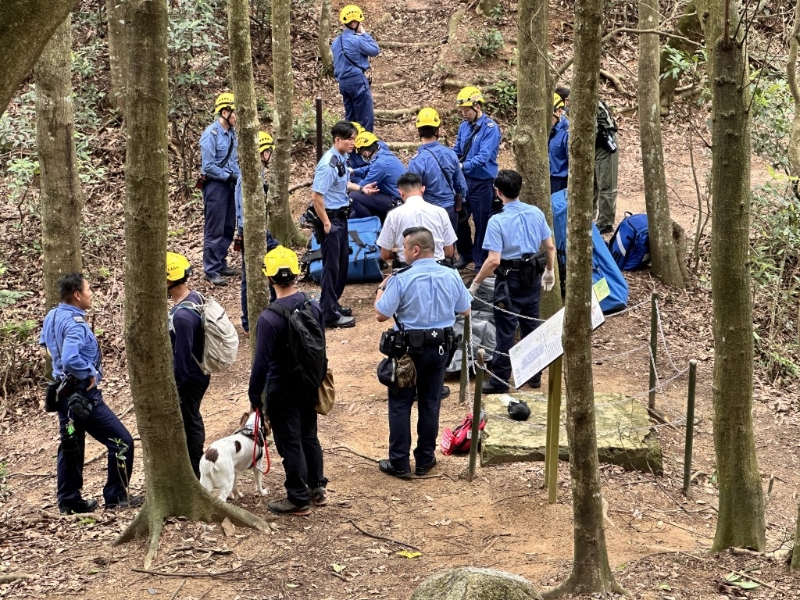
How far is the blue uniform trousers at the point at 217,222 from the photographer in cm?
1224

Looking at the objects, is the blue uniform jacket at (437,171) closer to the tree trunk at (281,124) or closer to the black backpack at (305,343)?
the tree trunk at (281,124)

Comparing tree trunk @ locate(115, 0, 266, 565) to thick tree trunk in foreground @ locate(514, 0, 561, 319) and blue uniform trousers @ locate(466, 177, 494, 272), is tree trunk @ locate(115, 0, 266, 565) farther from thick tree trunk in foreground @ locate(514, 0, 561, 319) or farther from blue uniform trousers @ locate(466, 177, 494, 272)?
blue uniform trousers @ locate(466, 177, 494, 272)

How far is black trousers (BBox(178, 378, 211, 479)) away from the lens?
7070 millimetres

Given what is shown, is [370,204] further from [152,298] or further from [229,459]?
[152,298]

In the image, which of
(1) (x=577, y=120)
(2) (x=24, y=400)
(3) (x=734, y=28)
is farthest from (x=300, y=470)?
(2) (x=24, y=400)

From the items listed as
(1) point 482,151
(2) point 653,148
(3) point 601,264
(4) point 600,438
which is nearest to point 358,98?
(1) point 482,151

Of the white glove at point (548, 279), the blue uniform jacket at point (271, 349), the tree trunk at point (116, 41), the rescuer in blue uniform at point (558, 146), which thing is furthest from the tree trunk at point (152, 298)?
the tree trunk at point (116, 41)

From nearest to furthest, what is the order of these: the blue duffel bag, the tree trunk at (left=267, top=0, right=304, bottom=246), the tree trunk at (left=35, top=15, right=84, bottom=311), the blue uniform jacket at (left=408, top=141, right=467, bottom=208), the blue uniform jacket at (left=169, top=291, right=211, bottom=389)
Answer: the blue uniform jacket at (left=169, top=291, right=211, bottom=389) → the tree trunk at (left=35, top=15, right=84, bottom=311) → the blue uniform jacket at (left=408, top=141, right=467, bottom=208) → the tree trunk at (left=267, top=0, right=304, bottom=246) → the blue duffel bag

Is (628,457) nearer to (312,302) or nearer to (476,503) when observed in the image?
(476,503)

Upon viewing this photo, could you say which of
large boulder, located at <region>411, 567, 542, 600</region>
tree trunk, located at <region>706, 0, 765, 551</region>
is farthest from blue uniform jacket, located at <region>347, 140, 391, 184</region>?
large boulder, located at <region>411, 567, 542, 600</region>

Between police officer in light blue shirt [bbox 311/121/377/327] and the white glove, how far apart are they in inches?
96.2

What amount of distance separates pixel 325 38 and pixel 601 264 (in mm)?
9559

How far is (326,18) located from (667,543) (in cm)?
1406

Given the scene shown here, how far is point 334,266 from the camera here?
10492 millimetres
